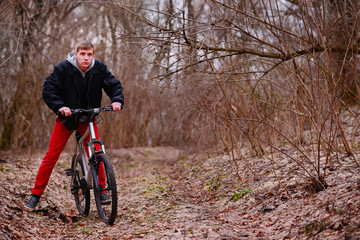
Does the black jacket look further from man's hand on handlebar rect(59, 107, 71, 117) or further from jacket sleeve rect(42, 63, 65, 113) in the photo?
man's hand on handlebar rect(59, 107, 71, 117)

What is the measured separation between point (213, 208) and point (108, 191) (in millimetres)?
1566

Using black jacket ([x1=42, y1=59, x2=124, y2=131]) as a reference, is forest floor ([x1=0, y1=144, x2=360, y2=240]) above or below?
below

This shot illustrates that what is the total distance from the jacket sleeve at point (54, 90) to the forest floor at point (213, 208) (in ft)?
4.44

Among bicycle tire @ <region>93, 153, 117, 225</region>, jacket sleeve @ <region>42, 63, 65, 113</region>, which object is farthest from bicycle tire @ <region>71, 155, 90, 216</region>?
jacket sleeve @ <region>42, 63, 65, 113</region>

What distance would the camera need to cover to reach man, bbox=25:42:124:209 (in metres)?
5.12

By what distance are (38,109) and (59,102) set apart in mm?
9399

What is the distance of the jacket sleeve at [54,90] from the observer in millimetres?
4996

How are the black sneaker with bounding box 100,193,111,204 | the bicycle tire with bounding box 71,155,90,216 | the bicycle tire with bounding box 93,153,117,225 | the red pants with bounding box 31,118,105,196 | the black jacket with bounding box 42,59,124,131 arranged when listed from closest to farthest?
1. the bicycle tire with bounding box 93,153,117,225
2. the black sneaker with bounding box 100,193,111,204
3. the black jacket with bounding box 42,59,124,131
4. the red pants with bounding box 31,118,105,196
5. the bicycle tire with bounding box 71,155,90,216

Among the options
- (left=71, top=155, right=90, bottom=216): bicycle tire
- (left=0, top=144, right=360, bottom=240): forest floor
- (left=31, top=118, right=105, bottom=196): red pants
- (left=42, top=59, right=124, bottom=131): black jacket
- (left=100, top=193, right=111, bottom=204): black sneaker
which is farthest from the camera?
(left=71, top=155, right=90, bottom=216): bicycle tire

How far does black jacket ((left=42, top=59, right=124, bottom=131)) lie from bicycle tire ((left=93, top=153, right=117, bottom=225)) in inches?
27.6

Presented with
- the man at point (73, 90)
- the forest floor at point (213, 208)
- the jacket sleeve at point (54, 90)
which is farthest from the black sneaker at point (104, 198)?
the jacket sleeve at point (54, 90)

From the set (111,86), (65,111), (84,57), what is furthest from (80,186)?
(84,57)

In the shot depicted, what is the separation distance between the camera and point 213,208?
5.74m

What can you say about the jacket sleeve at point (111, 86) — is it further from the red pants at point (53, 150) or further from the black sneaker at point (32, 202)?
the black sneaker at point (32, 202)
